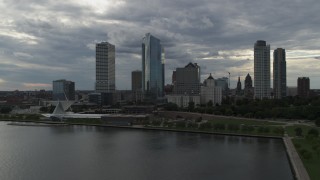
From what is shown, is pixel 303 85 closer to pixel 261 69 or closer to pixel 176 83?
pixel 261 69

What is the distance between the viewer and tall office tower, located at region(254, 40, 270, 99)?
79.2m

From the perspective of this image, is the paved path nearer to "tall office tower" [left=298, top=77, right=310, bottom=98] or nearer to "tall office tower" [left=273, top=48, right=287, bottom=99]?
"tall office tower" [left=273, top=48, right=287, bottom=99]

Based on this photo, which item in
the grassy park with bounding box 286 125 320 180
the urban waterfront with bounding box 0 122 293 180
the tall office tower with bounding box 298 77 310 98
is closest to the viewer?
the grassy park with bounding box 286 125 320 180

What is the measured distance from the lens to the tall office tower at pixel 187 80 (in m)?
93.6

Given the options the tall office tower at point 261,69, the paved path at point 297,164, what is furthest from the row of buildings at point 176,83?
the paved path at point 297,164

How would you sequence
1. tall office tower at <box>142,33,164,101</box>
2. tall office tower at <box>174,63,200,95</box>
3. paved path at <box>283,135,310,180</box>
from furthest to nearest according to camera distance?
tall office tower at <box>174,63,200,95</box>
tall office tower at <box>142,33,164,101</box>
paved path at <box>283,135,310,180</box>

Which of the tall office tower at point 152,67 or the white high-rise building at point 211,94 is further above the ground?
the tall office tower at point 152,67

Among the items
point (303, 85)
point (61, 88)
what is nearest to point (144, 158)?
point (61, 88)

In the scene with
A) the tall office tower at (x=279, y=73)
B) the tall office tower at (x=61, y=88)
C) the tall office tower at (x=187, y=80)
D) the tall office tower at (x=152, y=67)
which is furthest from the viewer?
the tall office tower at (x=187, y=80)

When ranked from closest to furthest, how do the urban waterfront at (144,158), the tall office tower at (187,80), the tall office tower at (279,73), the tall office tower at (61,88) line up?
the urban waterfront at (144,158) → the tall office tower at (279,73) → the tall office tower at (61,88) → the tall office tower at (187,80)

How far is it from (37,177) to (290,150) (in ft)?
41.3

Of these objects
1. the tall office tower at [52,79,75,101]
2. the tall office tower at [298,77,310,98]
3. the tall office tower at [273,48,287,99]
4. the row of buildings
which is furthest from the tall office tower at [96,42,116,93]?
the tall office tower at [298,77,310,98]

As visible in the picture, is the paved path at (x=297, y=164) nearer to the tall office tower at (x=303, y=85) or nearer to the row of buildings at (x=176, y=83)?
the row of buildings at (x=176, y=83)

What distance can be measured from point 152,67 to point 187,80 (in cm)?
1206
